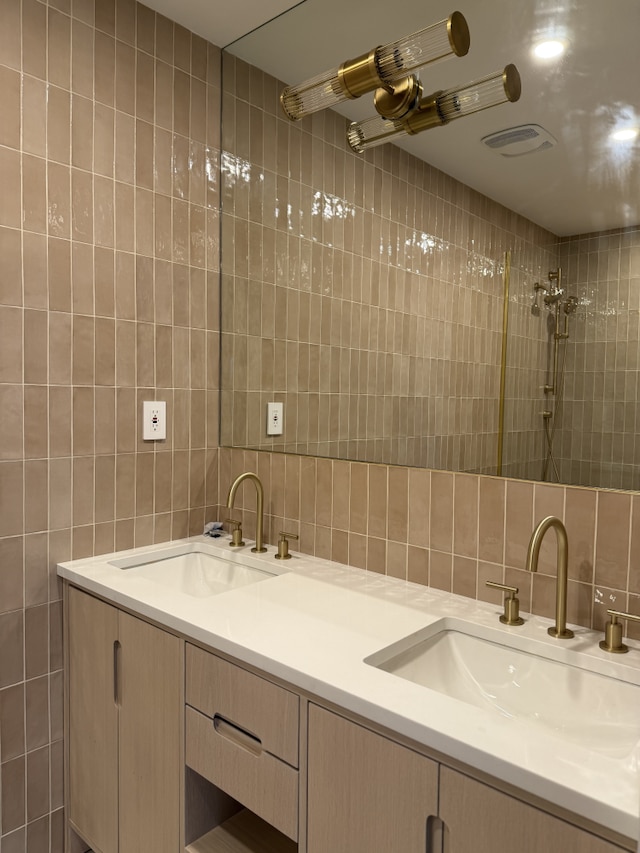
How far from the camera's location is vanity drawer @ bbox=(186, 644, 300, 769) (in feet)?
3.47

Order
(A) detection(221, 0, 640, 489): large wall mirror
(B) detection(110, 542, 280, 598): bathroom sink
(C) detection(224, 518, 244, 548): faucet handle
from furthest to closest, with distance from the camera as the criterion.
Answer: (C) detection(224, 518, 244, 548): faucet handle → (B) detection(110, 542, 280, 598): bathroom sink → (A) detection(221, 0, 640, 489): large wall mirror

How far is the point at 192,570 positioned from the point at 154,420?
1.58 feet

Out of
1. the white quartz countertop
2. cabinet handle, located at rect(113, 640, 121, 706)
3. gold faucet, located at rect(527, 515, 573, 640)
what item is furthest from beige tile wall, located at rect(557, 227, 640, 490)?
cabinet handle, located at rect(113, 640, 121, 706)

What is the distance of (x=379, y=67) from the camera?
1.55 m

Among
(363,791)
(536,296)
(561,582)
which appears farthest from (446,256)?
(363,791)

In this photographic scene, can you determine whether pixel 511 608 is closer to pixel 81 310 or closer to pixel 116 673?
pixel 116 673

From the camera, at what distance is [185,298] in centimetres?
192

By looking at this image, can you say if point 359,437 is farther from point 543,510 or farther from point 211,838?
point 211,838

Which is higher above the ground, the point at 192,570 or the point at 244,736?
the point at 192,570

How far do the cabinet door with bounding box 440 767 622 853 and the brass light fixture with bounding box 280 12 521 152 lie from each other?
1.38 m

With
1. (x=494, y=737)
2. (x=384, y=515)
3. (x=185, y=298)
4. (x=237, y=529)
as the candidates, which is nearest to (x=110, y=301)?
(x=185, y=298)

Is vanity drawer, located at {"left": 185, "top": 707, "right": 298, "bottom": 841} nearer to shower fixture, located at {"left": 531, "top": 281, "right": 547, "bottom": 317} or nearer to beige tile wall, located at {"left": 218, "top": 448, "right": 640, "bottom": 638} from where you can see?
beige tile wall, located at {"left": 218, "top": 448, "right": 640, "bottom": 638}

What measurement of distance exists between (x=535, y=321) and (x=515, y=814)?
3.10ft

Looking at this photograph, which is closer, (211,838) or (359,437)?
(211,838)
